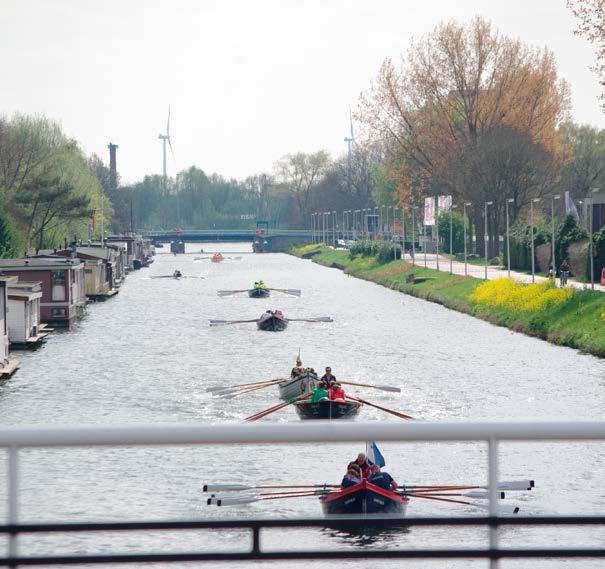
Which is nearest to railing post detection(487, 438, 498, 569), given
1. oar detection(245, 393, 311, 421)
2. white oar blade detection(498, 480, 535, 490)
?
white oar blade detection(498, 480, 535, 490)

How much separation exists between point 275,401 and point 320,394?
575 cm

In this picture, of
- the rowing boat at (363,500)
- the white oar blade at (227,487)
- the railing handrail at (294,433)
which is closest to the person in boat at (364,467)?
the rowing boat at (363,500)

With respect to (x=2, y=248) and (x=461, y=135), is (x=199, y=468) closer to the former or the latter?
(x=2, y=248)

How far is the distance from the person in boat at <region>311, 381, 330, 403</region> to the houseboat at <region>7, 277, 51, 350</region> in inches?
999

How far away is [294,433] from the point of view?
19.9 ft

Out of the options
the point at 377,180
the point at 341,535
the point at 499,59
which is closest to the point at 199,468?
the point at 341,535

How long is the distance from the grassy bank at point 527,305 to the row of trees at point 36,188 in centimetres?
3473

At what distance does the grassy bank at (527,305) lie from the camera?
6106 centimetres

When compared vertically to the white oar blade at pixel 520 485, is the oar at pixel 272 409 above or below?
below

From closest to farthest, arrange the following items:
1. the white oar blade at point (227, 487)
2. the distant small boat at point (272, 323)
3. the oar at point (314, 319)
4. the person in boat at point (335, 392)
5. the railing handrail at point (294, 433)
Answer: the railing handrail at point (294, 433)
the white oar blade at point (227, 487)
the person in boat at point (335, 392)
the distant small boat at point (272, 323)
the oar at point (314, 319)

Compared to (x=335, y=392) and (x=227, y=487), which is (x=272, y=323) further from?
(x=227, y=487)

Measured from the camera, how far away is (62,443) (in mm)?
6012

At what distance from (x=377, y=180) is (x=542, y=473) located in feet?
495

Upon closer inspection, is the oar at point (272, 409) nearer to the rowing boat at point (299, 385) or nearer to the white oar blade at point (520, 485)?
the rowing boat at point (299, 385)
